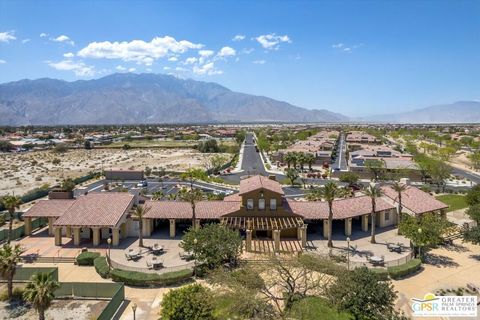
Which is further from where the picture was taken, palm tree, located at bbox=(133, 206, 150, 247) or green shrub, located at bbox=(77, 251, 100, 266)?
palm tree, located at bbox=(133, 206, 150, 247)

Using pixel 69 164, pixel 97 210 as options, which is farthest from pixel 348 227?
pixel 69 164

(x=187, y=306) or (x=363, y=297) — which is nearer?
(x=187, y=306)

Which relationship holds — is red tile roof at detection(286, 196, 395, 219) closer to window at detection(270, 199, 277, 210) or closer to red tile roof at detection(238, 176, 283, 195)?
window at detection(270, 199, 277, 210)

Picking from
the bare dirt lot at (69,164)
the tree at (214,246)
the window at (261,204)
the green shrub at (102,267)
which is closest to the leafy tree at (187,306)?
the tree at (214,246)

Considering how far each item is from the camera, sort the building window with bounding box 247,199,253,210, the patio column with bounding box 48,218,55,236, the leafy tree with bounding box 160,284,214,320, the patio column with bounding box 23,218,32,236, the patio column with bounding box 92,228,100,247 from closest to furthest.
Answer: the leafy tree with bounding box 160,284,214,320, the patio column with bounding box 92,228,100,247, the building window with bounding box 247,199,253,210, the patio column with bounding box 23,218,32,236, the patio column with bounding box 48,218,55,236

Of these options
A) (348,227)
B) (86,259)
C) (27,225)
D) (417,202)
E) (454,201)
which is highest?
(417,202)

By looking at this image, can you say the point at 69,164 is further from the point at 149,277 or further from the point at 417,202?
the point at 417,202

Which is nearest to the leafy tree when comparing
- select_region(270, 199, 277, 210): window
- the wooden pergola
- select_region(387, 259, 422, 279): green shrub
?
the wooden pergola

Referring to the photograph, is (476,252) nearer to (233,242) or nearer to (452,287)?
(452,287)
